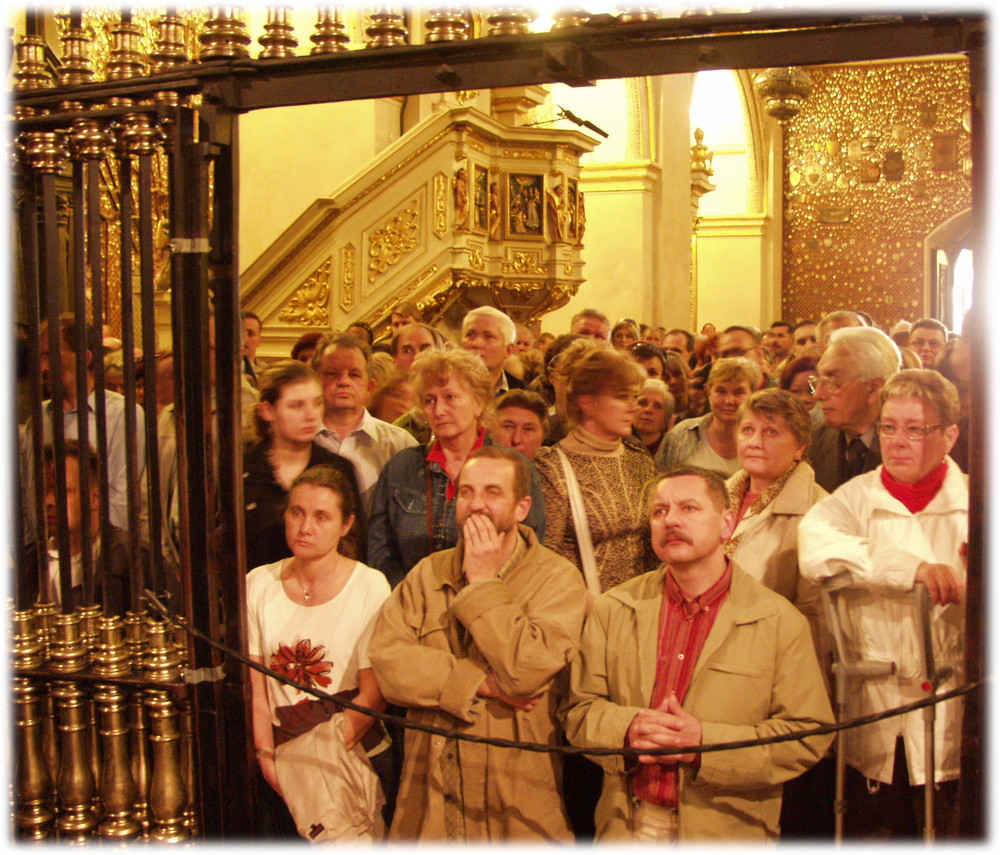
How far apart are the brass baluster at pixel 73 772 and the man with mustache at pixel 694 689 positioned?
49.9 inches

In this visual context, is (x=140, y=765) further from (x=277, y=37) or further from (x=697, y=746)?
(x=277, y=37)

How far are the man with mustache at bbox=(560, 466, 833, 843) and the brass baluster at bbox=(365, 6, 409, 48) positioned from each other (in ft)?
4.20

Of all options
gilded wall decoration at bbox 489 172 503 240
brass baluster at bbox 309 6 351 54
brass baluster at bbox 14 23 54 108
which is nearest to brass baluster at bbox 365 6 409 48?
brass baluster at bbox 309 6 351 54

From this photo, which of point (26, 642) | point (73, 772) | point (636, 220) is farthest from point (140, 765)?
point (636, 220)

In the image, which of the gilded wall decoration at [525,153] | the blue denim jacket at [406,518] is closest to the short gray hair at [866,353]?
the blue denim jacket at [406,518]

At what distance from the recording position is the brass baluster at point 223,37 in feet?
8.84

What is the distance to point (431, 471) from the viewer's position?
331cm

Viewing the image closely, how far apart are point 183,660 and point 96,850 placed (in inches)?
20.7

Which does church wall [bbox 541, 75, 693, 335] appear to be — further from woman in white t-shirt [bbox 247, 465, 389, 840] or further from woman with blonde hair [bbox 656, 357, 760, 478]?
woman in white t-shirt [bbox 247, 465, 389, 840]

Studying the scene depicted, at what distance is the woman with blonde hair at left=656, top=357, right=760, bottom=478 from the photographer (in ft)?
12.7

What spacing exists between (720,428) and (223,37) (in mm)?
2154

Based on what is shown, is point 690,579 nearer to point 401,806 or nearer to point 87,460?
point 401,806

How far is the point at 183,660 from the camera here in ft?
9.27

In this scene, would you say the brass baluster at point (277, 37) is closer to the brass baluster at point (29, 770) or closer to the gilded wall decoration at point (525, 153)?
the brass baluster at point (29, 770)
